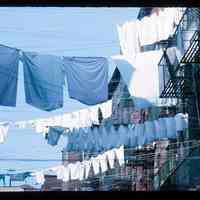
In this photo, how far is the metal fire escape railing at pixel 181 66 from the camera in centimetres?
475

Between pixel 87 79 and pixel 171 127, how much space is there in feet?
3.10

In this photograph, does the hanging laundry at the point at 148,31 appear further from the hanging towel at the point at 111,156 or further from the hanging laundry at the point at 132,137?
the hanging towel at the point at 111,156

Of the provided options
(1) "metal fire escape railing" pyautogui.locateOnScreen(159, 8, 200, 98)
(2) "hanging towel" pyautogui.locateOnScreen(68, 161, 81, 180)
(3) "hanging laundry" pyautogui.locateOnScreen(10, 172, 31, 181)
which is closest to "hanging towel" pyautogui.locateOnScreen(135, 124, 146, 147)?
(1) "metal fire escape railing" pyautogui.locateOnScreen(159, 8, 200, 98)

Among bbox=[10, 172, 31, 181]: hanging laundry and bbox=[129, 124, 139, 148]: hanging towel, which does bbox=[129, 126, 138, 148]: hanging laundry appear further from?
bbox=[10, 172, 31, 181]: hanging laundry

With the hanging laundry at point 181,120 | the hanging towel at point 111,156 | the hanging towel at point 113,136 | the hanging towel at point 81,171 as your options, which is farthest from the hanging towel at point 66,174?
the hanging laundry at point 181,120

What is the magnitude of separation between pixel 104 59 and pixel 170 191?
151cm

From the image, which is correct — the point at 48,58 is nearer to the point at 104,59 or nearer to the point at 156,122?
the point at 104,59

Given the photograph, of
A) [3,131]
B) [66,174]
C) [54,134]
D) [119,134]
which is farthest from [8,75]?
[119,134]

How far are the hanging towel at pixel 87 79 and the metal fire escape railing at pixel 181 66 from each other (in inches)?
22.4

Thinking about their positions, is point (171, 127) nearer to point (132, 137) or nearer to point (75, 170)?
point (132, 137)

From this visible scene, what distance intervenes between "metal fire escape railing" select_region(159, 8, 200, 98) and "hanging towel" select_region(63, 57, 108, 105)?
569mm

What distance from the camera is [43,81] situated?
4715mm

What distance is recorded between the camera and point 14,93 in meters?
4.62

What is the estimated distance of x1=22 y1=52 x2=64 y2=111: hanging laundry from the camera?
4656mm
